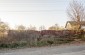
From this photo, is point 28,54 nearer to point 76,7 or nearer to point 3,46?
point 3,46

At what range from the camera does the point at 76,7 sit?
4841 centimetres

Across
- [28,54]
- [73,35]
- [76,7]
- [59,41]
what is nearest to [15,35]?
[59,41]

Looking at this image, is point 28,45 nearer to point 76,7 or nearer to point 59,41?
point 59,41

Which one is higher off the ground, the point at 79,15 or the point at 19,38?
the point at 79,15

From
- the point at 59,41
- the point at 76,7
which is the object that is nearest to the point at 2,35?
the point at 59,41

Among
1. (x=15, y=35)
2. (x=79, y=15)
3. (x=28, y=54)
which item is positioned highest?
(x=79, y=15)

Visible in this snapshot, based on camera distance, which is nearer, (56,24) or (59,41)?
(59,41)

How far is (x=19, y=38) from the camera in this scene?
2800 cm

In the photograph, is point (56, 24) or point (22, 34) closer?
point (22, 34)

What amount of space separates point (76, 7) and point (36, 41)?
24255 millimetres

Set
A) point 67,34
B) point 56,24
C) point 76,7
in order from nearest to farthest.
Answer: point 67,34 → point 76,7 → point 56,24

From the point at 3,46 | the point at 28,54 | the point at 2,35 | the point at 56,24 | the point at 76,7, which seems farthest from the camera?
the point at 56,24

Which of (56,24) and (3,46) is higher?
(56,24)

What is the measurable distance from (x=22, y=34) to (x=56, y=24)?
25.1 m
